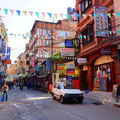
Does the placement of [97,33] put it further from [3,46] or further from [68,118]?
[3,46]

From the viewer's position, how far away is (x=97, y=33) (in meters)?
14.2

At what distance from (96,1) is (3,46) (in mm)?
33491

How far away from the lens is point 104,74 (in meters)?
16.4

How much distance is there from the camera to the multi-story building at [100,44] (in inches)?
558

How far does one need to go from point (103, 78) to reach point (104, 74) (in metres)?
0.44

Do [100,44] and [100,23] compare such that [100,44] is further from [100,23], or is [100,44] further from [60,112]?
[60,112]

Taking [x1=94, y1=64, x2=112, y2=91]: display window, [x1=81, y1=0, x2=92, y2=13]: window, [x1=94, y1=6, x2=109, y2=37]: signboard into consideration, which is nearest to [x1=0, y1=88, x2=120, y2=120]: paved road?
[x1=94, y1=64, x2=112, y2=91]: display window

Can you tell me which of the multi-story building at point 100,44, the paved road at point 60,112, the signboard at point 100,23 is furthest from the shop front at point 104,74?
Result: the paved road at point 60,112

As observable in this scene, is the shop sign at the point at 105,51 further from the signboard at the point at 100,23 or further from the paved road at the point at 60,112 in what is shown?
the paved road at the point at 60,112

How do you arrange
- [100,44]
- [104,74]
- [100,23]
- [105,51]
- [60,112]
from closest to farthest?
[60,112] < [105,51] < [100,23] < [100,44] < [104,74]

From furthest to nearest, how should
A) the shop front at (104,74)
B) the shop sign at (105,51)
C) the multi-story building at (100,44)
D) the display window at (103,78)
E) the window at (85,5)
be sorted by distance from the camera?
the window at (85,5) < the display window at (103,78) < the shop front at (104,74) < the shop sign at (105,51) < the multi-story building at (100,44)

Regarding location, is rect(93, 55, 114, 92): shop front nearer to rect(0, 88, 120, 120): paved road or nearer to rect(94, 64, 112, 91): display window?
rect(94, 64, 112, 91): display window

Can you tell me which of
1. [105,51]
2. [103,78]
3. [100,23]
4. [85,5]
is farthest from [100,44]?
[85,5]

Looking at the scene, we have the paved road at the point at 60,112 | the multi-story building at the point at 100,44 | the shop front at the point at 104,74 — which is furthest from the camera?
the shop front at the point at 104,74
